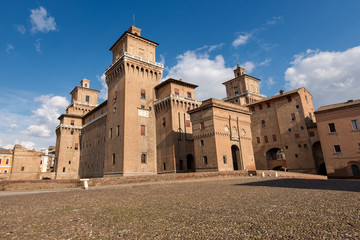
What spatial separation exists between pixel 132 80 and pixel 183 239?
115ft

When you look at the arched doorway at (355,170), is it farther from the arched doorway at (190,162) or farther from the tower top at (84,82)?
the tower top at (84,82)

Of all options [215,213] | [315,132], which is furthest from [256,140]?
[215,213]

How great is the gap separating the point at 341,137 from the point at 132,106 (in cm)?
3345

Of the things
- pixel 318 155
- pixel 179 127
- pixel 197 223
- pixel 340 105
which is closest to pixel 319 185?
pixel 197 223

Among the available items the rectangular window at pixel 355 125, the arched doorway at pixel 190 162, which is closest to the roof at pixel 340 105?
the rectangular window at pixel 355 125

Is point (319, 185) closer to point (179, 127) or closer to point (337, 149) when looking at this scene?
point (337, 149)

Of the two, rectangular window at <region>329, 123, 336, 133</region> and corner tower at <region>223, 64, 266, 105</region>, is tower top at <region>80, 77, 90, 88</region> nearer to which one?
corner tower at <region>223, 64, 266, 105</region>

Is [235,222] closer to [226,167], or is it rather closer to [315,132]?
[226,167]

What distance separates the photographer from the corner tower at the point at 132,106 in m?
34.3

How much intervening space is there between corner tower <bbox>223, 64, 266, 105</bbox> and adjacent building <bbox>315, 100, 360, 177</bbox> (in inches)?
890

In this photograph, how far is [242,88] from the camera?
5775cm

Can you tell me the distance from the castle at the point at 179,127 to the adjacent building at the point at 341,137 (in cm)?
491

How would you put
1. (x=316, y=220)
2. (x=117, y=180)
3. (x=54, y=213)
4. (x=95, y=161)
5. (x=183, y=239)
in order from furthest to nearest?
1. (x=95, y=161)
2. (x=117, y=180)
3. (x=54, y=213)
4. (x=316, y=220)
5. (x=183, y=239)

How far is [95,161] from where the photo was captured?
45.3 metres
